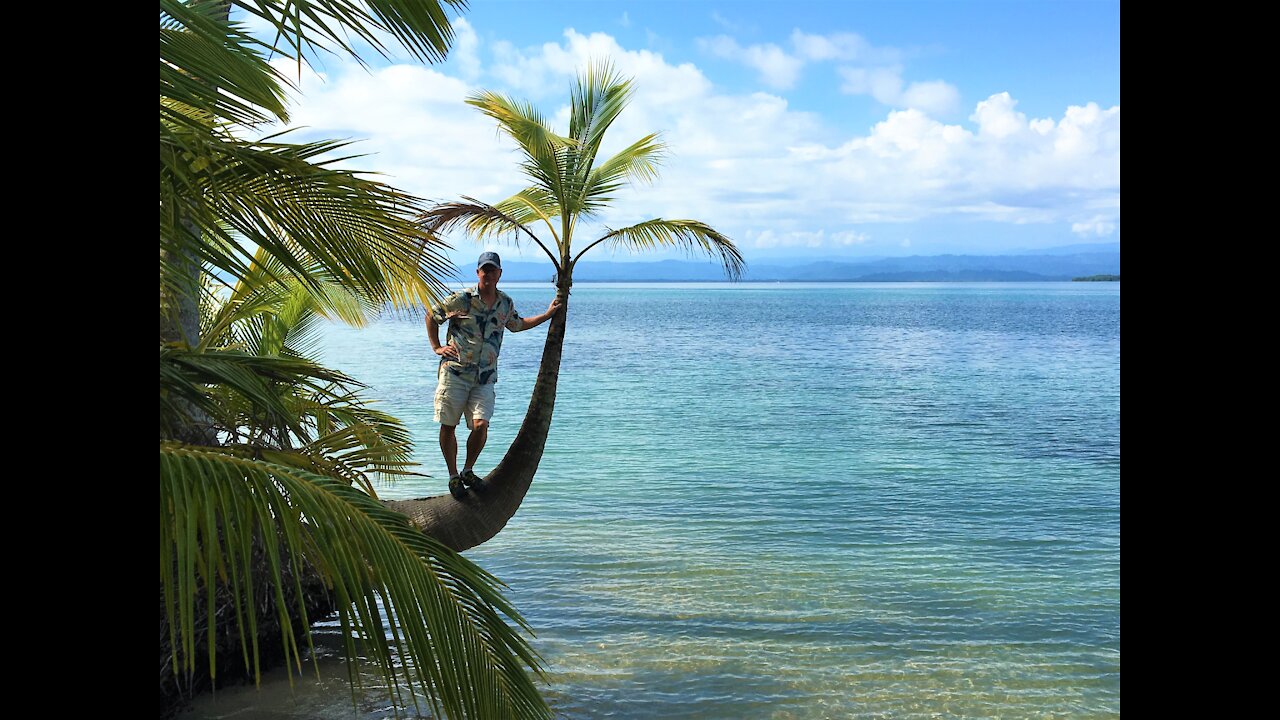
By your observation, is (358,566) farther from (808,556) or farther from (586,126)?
(808,556)

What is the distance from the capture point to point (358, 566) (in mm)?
3477

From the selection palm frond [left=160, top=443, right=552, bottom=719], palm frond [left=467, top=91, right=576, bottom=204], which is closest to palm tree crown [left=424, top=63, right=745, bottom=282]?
palm frond [left=467, top=91, right=576, bottom=204]

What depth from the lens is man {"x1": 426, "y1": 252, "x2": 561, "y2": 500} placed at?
854 centimetres

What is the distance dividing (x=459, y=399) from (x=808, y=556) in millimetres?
6932

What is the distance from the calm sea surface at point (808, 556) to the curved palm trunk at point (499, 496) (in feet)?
5.14

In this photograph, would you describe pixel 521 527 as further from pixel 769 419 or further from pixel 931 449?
pixel 769 419

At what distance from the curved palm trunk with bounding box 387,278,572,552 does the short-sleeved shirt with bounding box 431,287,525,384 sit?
0.56 meters

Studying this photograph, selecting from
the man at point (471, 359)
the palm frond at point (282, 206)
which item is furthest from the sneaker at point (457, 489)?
the palm frond at point (282, 206)

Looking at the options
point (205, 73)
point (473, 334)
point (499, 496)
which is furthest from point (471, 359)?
point (205, 73)

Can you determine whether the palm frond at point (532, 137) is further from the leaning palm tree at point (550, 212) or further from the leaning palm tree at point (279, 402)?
the leaning palm tree at point (279, 402)

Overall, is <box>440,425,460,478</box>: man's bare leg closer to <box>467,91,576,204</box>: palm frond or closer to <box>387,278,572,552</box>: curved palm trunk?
<box>387,278,572,552</box>: curved palm trunk

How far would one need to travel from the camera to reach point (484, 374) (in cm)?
864

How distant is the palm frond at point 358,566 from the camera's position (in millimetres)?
2955
